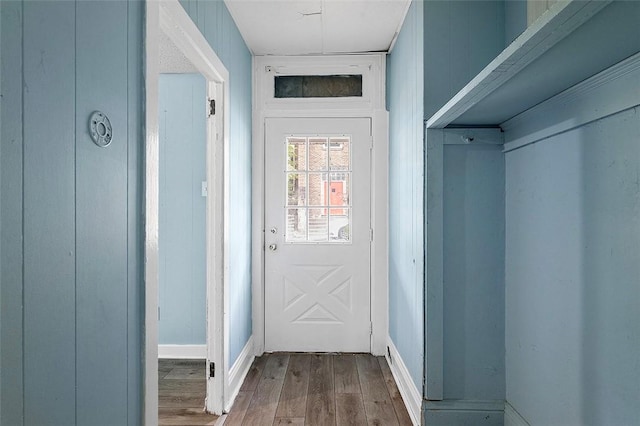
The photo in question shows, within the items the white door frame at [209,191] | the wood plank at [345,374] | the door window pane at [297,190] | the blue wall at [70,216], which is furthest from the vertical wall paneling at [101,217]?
the door window pane at [297,190]

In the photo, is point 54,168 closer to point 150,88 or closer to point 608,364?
point 150,88

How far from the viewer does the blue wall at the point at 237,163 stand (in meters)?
2.28

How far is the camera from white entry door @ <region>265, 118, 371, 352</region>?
10.7 feet

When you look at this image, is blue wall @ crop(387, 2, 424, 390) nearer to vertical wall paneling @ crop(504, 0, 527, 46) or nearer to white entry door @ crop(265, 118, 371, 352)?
white entry door @ crop(265, 118, 371, 352)

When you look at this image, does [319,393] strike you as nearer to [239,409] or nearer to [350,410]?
[350,410]

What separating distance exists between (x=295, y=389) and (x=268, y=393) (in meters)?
0.17

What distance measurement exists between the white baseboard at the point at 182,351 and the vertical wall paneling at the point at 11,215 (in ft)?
7.94

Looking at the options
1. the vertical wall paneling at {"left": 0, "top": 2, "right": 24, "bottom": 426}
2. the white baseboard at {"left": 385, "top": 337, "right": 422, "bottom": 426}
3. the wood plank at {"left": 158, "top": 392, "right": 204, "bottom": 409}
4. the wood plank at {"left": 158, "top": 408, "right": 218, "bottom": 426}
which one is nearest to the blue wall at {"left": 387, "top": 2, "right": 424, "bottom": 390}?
the white baseboard at {"left": 385, "top": 337, "right": 422, "bottom": 426}

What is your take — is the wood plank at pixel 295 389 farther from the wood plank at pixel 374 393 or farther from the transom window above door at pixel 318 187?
the transom window above door at pixel 318 187

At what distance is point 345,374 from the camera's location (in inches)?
112

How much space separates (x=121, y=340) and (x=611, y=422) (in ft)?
5.07

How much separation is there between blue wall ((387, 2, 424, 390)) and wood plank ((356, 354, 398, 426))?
0.80 ft

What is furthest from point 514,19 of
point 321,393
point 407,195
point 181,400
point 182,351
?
point 182,351

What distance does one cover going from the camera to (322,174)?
3.28 meters
